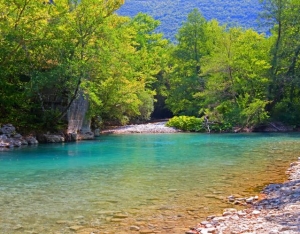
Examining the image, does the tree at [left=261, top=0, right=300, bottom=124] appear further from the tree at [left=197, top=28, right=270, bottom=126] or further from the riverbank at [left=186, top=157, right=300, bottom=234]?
the riverbank at [left=186, top=157, right=300, bottom=234]

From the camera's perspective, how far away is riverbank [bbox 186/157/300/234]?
5600 mm

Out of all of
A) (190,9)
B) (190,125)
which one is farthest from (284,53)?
(190,9)

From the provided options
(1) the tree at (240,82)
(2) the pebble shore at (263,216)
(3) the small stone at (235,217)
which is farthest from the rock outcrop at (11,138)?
(1) the tree at (240,82)

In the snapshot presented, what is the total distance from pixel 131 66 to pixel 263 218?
24.3 m

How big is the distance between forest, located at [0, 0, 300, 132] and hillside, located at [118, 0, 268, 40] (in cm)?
11390

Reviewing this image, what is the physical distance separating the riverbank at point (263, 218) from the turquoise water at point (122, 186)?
1.49 ft

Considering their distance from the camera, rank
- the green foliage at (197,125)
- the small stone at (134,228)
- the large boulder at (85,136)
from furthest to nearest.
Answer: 1. the green foliage at (197,125)
2. the large boulder at (85,136)
3. the small stone at (134,228)

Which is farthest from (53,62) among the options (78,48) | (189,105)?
(189,105)

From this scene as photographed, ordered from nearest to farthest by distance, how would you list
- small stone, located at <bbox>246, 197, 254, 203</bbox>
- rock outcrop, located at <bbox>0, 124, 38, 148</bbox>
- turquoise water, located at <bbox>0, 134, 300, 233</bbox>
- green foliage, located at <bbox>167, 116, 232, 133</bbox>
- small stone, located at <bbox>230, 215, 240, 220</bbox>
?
small stone, located at <bbox>230, 215, 240, 220</bbox> < turquoise water, located at <bbox>0, 134, 300, 233</bbox> < small stone, located at <bbox>246, 197, 254, 203</bbox> < rock outcrop, located at <bbox>0, 124, 38, 148</bbox> < green foliage, located at <bbox>167, 116, 232, 133</bbox>

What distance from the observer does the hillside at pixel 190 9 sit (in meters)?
164

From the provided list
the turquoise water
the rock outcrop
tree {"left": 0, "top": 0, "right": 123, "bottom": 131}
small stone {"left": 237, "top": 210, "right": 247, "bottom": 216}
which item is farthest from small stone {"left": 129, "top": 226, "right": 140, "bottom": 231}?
tree {"left": 0, "top": 0, "right": 123, "bottom": 131}

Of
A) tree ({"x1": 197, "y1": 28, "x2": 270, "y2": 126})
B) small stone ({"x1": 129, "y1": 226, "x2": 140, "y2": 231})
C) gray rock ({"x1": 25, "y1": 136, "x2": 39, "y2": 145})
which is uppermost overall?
tree ({"x1": 197, "y1": 28, "x2": 270, "y2": 126})

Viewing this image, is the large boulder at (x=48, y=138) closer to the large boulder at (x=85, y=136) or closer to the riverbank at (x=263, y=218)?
the large boulder at (x=85, y=136)

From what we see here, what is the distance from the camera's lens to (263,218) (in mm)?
6266
